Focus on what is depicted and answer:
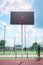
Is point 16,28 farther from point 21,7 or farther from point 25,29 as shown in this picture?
point 21,7

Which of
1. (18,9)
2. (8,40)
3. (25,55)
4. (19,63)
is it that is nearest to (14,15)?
(18,9)

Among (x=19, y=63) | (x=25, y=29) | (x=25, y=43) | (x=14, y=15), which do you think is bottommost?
(x=19, y=63)

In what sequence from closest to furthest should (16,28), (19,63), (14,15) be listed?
(19,63), (14,15), (16,28)

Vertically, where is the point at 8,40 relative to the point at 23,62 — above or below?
above

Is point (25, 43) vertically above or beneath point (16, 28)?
beneath

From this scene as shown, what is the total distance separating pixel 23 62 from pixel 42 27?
1224 mm

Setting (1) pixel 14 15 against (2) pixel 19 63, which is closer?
(2) pixel 19 63

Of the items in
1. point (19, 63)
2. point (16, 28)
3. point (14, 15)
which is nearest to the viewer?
point (19, 63)

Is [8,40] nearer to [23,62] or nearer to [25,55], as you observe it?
[25,55]

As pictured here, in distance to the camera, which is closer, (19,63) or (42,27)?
(19,63)

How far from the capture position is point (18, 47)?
4137 millimetres

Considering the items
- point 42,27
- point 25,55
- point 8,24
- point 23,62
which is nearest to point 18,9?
point 8,24

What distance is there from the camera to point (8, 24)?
414cm

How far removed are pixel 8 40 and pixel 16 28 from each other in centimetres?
31
